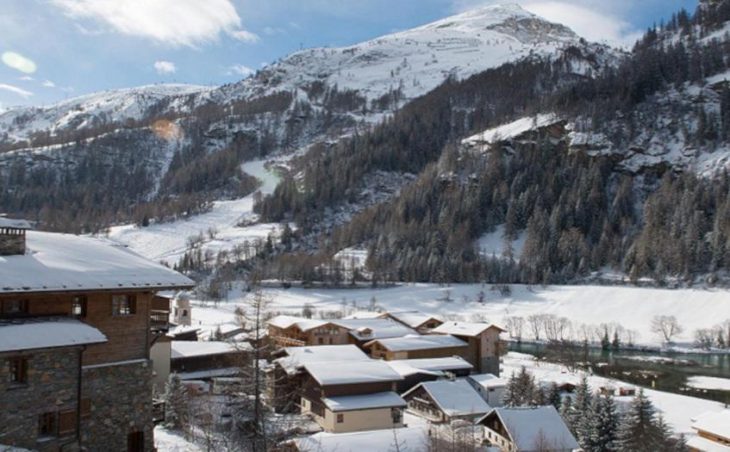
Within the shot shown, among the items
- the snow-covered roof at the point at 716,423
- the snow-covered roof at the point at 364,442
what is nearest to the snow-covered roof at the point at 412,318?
the snow-covered roof at the point at 716,423

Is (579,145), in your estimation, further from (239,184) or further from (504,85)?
(239,184)

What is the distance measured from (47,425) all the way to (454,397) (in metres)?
28.1

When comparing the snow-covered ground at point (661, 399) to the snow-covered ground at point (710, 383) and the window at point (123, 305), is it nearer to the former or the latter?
the snow-covered ground at point (710, 383)

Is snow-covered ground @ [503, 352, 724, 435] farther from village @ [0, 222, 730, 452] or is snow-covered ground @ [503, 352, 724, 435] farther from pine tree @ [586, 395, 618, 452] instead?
pine tree @ [586, 395, 618, 452]

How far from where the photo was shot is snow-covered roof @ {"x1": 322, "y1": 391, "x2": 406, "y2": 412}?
30.5 m

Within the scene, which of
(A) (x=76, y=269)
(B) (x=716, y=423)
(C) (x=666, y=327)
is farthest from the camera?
(C) (x=666, y=327)

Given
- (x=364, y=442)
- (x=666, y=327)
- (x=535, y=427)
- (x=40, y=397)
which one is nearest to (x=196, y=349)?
(x=364, y=442)

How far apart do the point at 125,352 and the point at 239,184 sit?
178 meters

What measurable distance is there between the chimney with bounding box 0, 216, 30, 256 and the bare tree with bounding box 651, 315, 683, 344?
74.2 m

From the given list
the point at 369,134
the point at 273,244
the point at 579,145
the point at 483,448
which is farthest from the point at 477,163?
the point at 483,448

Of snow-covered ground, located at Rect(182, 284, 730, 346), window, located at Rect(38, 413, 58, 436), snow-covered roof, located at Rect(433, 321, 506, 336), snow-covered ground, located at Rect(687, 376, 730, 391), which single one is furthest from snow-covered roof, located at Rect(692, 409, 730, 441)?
snow-covered ground, located at Rect(182, 284, 730, 346)

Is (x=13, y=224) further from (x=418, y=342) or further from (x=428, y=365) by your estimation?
(x=418, y=342)

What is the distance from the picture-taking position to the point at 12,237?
11812 mm

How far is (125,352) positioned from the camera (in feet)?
42.4
